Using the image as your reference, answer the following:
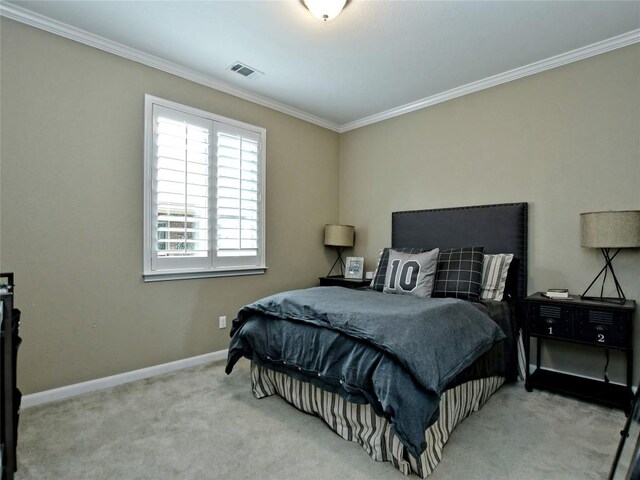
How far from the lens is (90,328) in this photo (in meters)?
2.70

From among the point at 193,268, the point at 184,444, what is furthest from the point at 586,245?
the point at 193,268

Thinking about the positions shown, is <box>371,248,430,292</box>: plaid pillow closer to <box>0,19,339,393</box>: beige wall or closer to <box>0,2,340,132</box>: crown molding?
<box>0,19,339,393</box>: beige wall

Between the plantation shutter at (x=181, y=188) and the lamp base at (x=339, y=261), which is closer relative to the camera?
the plantation shutter at (x=181, y=188)

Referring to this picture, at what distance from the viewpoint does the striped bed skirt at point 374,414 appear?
1.76 m

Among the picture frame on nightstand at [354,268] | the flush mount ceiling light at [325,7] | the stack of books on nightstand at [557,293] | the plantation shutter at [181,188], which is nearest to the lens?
the flush mount ceiling light at [325,7]

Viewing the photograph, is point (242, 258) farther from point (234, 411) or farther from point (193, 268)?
point (234, 411)

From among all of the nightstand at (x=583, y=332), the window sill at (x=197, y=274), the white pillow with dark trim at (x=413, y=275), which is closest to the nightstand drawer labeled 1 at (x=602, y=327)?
the nightstand at (x=583, y=332)

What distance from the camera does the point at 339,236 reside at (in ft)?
14.0

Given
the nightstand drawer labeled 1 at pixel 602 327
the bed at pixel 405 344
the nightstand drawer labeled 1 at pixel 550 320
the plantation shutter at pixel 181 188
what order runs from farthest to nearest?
the plantation shutter at pixel 181 188, the nightstand drawer labeled 1 at pixel 550 320, the nightstand drawer labeled 1 at pixel 602 327, the bed at pixel 405 344

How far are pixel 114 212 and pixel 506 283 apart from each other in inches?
130

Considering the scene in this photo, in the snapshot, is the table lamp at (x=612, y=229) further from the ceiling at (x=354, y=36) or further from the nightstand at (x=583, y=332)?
the ceiling at (x=354, y=36)

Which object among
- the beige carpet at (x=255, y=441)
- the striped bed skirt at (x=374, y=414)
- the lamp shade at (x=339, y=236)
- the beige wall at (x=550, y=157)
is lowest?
the beige carpet at (x=255, y=441)

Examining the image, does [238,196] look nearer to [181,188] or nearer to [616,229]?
[181,188]

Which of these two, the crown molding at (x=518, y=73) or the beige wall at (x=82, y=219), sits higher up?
the crown molding at (x=518, y=73)
